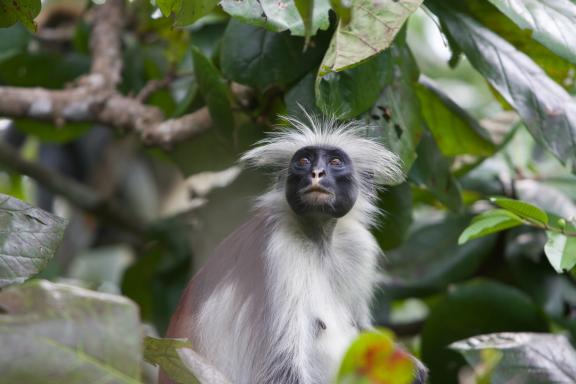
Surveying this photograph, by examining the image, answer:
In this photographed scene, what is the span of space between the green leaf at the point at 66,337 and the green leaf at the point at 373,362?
0.54 meters

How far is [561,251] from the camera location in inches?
111

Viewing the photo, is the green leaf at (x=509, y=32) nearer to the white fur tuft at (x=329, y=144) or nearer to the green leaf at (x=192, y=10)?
the white fur tuft at (x=329, y=144)

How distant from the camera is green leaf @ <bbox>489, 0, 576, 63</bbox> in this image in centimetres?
310

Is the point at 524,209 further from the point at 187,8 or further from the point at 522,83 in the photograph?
the point at 187,8

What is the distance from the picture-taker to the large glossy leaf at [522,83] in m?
3.34

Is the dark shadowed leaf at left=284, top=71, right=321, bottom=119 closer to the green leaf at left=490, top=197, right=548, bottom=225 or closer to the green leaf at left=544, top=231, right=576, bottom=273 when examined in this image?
the green leaf at left=490, top=197, right=548, bottom=225

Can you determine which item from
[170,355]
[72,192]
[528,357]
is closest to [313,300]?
[528,357]

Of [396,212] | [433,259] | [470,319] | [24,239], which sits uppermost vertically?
[24,239]

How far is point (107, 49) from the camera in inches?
203

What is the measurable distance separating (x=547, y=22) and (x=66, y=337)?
2153 mm

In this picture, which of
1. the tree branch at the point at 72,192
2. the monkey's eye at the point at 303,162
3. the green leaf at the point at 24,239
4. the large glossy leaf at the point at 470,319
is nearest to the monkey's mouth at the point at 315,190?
the monkey's eye at the point at 303,162

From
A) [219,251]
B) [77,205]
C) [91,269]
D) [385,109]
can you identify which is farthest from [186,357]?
[91,269]

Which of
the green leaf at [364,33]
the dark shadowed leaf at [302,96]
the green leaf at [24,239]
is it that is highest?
the green leaf at [364,33]

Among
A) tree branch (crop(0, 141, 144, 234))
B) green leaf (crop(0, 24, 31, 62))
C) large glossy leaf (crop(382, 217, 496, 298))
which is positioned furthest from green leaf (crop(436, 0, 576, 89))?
tree branch (crop(0, 141, 144, 234))
